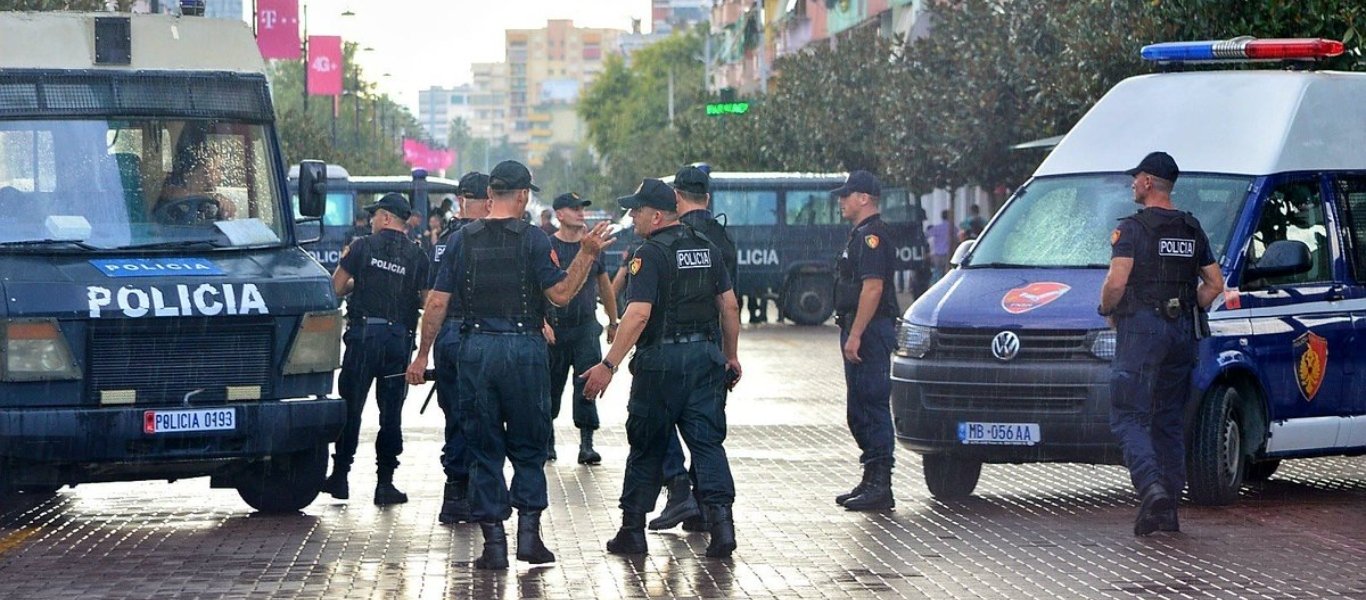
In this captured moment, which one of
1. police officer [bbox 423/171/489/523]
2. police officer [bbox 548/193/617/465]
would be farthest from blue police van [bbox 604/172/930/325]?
police officer [bbox 423/171/489/523]

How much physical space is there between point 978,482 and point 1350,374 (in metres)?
2.15

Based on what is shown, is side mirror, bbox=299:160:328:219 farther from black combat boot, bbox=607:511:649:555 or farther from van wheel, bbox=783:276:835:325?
van wheel, bbox=783:276:835:325

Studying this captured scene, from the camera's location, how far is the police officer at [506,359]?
10508 millimetres

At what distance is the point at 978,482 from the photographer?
14.2 meters

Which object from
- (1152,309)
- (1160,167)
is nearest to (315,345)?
(1152,309)

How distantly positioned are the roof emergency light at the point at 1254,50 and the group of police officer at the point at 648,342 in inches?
108

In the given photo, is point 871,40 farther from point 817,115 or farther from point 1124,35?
point 1124,35

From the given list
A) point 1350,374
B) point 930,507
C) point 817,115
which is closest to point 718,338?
point 930,507

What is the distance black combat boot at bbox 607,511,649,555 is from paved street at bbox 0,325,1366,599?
0.33 ft

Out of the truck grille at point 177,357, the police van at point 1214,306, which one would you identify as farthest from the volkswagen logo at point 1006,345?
the truck grille at point 177,357

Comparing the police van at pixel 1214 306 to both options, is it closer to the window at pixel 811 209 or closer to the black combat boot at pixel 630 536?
the black combat boot at pixel 630 536

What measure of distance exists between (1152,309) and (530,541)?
3.19 m

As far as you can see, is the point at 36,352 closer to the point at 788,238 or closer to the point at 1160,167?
the point at 1160,167

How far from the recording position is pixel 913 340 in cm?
1321
